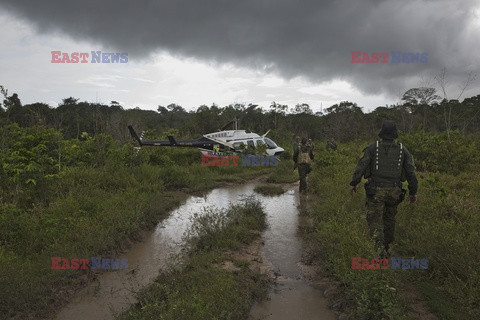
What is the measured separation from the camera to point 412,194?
445 cm

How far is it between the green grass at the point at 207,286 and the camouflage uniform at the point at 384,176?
1.87 meters

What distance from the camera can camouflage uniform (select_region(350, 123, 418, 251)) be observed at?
439cm

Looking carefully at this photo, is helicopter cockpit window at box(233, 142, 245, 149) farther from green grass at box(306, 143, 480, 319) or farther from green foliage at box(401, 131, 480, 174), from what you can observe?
green grass at box(306, 143, 480, 319)

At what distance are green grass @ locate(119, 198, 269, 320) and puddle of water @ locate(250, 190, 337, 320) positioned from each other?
0.21 m

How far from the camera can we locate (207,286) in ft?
12.7

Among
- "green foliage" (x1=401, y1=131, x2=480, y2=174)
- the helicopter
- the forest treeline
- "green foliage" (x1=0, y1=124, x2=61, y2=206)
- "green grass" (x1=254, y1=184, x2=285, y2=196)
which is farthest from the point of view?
the forest treeline

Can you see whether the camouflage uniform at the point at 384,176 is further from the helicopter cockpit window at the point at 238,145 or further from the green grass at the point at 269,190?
the helicopter cockpit window at the point at 238,145

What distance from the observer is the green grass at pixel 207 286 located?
10.8ft

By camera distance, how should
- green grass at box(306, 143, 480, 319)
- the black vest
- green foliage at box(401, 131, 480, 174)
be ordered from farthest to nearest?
green foliage at box(401, 131, 480, 174), the black vest, green grass at box(306, 143, 480, 319)

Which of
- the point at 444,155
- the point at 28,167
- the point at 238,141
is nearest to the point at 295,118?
the point at 238,141

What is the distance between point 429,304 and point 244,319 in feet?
6.91

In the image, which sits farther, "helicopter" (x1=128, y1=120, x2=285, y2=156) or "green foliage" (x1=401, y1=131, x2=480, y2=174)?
"helicopter" (x1=128, y1=120, x2=285, y2=156)

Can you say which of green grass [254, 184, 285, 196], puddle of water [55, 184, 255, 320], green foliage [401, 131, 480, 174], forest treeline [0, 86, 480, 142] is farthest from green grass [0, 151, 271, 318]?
forest treeline [0, 86, 480, 142]

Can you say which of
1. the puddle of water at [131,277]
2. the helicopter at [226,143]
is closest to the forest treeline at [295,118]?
the helicopter at [226,143]
